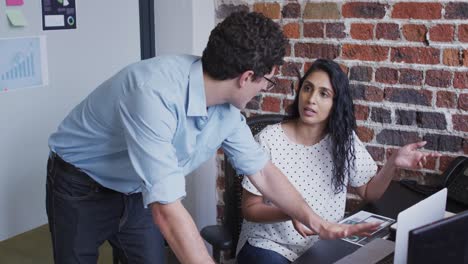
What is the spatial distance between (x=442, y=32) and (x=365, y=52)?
0.98 ft

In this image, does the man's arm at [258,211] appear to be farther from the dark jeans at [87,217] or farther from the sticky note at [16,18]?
the sticky note at [16,18]

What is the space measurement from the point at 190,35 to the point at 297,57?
21.9 inches

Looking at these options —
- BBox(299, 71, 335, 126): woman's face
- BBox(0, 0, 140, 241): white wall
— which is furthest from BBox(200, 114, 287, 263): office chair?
BBox(0, 0, 140, 241): white wall

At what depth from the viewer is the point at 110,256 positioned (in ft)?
9.70

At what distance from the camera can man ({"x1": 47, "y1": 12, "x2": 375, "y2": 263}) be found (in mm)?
1357

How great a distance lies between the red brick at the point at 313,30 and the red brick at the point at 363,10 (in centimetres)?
12

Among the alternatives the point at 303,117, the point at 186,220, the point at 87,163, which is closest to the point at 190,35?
the point at 303,117

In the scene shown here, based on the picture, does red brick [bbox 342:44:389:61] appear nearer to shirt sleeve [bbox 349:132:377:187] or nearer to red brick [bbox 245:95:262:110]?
shirt sleeve [bbox 349:132:377:187]

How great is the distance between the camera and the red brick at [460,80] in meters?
2.10

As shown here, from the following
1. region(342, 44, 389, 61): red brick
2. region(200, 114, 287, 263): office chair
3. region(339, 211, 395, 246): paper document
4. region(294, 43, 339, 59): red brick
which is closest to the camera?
region(339, 211, 395, 246): paper document

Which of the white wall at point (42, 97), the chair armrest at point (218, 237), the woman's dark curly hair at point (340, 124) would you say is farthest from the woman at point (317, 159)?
the white wall at point (42, 97)

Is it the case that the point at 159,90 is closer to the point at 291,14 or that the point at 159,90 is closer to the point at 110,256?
the point at 291,14

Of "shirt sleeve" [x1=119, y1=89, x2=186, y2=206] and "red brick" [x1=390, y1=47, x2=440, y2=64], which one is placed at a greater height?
"red brick" [x1=390, y1=47, x2=440, y2=64]

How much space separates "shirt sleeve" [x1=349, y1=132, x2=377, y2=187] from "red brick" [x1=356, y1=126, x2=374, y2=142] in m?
0.21
